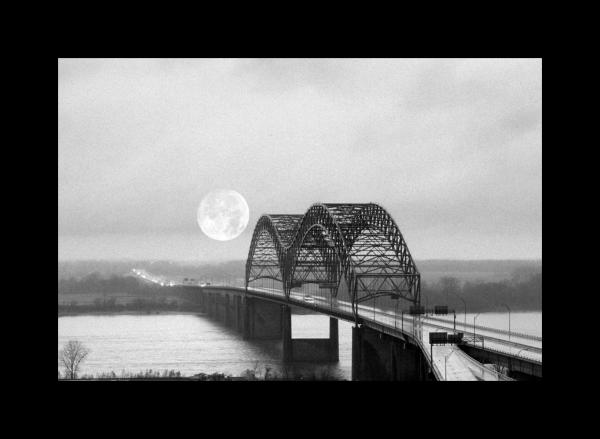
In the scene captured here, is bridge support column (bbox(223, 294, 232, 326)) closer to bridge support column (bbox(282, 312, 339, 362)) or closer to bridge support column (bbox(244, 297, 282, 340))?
bridge support column (bbox(244, 297, 282, 340))

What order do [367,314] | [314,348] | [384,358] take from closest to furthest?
[384,358] < [367,314] < [314,348]

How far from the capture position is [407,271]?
96375mm

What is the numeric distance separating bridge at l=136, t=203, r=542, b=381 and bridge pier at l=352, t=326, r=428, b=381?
0.08 m

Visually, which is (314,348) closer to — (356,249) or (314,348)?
(314,348)

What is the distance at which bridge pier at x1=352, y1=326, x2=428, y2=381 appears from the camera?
59.3m

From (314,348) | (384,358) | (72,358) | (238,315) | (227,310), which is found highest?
(384,358)

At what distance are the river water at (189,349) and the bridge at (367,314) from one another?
555cm

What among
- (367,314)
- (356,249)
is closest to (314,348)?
(356,249)

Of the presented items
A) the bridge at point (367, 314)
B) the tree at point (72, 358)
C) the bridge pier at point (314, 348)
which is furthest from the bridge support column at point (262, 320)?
the tree at point (72, 358)

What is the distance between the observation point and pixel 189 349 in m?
126

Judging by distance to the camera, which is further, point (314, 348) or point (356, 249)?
point (314, 348)

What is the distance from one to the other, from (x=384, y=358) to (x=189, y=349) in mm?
61554
